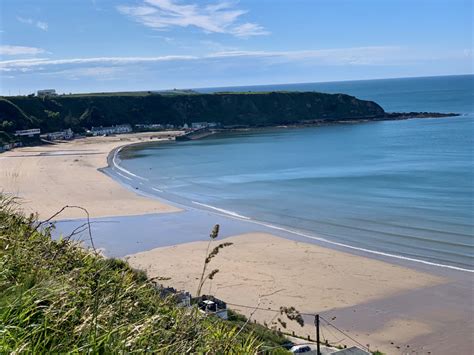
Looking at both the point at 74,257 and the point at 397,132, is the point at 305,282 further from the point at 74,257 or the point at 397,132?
the point at 397,132

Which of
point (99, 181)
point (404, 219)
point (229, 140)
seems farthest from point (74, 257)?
point (229, 140)

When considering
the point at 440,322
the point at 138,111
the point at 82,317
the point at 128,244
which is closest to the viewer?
the point at 82,317

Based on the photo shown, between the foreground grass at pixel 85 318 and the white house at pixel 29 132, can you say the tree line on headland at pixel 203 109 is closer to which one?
the white house at pixel 29 132

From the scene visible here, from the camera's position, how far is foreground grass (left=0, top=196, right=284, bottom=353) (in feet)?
10.1

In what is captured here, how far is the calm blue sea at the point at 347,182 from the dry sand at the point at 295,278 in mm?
2084

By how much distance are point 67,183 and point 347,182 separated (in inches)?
731

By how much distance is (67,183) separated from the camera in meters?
38.0

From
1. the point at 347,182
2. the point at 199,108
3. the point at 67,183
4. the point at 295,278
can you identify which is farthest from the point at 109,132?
the point at 295,278

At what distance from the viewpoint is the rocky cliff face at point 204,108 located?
268 feet

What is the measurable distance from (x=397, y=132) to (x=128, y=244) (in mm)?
51247

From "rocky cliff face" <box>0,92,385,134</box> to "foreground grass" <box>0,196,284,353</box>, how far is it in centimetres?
7673

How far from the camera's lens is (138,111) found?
85.9 meters

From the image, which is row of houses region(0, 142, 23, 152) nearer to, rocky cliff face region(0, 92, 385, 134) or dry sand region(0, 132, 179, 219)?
dry sand region(0, 132, 179, 219)

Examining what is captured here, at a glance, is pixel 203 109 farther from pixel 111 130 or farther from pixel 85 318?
pixel 85 318
